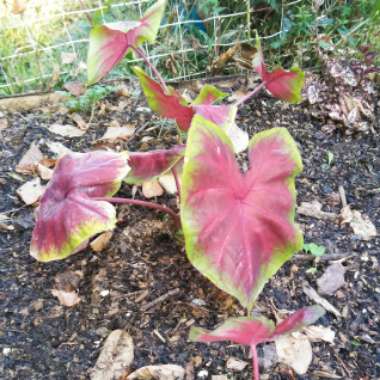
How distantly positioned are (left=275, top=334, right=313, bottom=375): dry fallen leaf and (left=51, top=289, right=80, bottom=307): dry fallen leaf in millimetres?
465

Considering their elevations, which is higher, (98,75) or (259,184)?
(98,75)

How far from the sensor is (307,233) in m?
1.35

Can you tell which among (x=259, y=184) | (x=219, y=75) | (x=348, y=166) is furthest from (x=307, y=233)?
(x=219, y=75)

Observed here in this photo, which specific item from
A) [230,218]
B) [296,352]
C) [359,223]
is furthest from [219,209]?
[359,223]

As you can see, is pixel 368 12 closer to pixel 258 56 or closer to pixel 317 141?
pixel 317 141

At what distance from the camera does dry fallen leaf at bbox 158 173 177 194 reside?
4.53 ft

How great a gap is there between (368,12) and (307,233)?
1.11 metres

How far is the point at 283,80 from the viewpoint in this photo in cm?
120

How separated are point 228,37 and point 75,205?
1.19 meters

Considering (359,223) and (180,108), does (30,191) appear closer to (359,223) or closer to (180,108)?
(180,108)

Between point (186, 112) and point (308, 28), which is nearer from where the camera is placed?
point (186, 112)

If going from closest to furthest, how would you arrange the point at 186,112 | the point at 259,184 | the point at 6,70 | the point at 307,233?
the point at 259,184
the point at 186,112
the point at 307,233
the point at 6,70

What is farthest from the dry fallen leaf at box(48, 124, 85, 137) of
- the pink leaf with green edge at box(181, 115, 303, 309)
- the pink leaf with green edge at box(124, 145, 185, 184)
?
the pink leaf with green edge at box(181, 115, 303, 309)

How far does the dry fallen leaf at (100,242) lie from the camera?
126 cm
